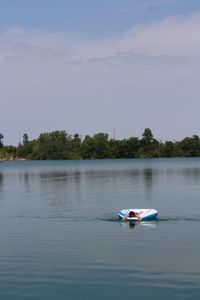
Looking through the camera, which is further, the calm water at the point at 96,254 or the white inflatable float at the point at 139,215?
the white inflatable float at the point at 139,215

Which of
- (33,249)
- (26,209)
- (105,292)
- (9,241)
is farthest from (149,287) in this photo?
(26,209)

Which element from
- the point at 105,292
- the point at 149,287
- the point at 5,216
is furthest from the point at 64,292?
the point at 5,216

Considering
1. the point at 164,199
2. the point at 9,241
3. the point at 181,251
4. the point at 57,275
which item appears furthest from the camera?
the point at 164,199

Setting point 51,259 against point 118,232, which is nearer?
point 51,259

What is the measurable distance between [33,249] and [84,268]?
7169 mm

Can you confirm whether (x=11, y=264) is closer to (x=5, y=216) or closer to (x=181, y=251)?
(x=181, y=251)

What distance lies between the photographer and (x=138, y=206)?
68.9 m

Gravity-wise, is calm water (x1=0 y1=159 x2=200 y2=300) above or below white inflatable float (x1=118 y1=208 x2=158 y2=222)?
below

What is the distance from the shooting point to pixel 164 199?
252 feet

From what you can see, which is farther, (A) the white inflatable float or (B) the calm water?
(A) the white inflatable float

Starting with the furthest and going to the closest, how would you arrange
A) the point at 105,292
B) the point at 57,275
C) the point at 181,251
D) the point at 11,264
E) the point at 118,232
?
A: the point at 118,232 < the point at 181,251 < the point at 11,264 < the point at 57,275 < the point at 105,292

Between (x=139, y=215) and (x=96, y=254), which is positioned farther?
(x=139, y=215)

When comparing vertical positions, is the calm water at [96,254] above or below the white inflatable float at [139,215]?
below

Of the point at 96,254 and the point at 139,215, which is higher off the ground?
the point at 139,215
